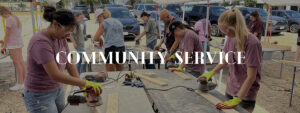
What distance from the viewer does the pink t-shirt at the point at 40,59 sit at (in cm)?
171

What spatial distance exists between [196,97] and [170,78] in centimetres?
70

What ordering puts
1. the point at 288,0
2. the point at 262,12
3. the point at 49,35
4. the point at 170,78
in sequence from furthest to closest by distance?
the point at 262,12 → the point at 288,0 → the point at 170,78 → the point at 49,35

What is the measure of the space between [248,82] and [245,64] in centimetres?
19

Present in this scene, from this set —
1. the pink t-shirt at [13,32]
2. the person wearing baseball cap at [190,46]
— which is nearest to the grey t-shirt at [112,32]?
the person wearing baseball cap at [190,46]

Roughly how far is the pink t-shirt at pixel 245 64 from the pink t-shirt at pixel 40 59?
5.23ft

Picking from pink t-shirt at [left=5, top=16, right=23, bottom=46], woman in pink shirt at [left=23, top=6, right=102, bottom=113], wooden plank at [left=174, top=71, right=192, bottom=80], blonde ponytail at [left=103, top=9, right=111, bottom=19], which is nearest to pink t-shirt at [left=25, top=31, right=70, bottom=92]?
woman in pink shirt at [left=23, top=6, right=102, bottom=113]

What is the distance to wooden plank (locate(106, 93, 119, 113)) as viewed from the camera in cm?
189

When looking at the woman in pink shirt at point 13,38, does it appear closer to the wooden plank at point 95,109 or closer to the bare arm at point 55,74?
the bare arm at point 55,74

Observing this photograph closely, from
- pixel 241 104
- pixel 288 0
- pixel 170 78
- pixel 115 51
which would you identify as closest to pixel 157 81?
pixel 170 78

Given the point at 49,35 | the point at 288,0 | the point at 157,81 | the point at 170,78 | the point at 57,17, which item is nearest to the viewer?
the point at 57,17

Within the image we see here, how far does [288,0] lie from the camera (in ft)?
19.8

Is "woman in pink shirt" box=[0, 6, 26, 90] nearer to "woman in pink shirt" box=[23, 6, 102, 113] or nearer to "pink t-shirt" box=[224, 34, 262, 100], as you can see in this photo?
"woman in pink shirt" box=[23, 6, 102, 113]

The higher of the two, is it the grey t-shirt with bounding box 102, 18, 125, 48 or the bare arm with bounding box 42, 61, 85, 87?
the grey t-shirt with bounding box 102, 18, 125, 48

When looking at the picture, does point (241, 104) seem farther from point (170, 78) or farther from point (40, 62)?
point (40, 62)
